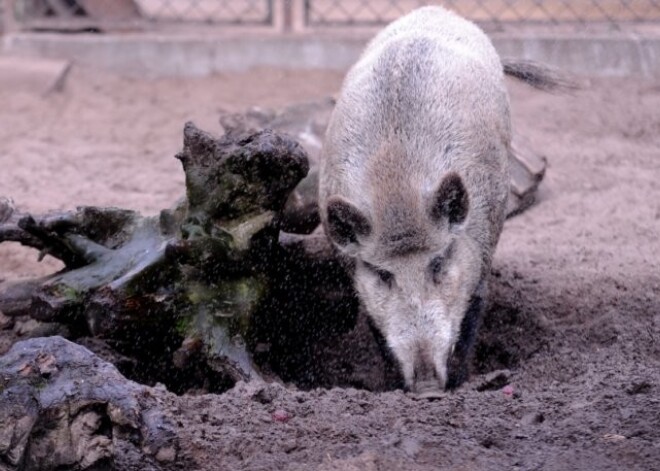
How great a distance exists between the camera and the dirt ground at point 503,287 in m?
3.05

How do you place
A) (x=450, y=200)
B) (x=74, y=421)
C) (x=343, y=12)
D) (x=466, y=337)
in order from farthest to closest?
(x=343, y=12), (x=466, y=337), (x=450, y=200), (x=74, y=421)

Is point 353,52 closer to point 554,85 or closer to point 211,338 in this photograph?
point 554,85

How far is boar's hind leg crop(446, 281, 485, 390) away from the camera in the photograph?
4578 mm

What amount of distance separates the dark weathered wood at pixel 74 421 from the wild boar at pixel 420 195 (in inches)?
54.3

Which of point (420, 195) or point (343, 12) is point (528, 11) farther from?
point (420, 195)

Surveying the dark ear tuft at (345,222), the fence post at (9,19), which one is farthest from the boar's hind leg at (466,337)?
the fence post at (9,19)

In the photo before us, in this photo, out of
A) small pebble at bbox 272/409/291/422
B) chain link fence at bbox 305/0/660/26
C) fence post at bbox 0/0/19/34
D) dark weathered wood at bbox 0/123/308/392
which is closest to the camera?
small pebble at bbox 272/409/291/422

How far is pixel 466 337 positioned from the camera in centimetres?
464

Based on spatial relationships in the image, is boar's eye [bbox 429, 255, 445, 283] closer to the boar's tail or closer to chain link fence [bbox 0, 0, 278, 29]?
the boar's tail

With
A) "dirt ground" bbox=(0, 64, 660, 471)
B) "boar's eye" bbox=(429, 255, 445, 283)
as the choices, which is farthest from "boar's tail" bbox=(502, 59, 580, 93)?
"boar's eye" bbox=(429, 255, 445, 283)

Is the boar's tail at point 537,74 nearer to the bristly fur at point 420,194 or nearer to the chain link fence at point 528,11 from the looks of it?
the bristly fur at point 420,194

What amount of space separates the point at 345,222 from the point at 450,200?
0.44 metres

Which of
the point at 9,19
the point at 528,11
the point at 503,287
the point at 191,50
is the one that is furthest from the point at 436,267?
the point at 9,19

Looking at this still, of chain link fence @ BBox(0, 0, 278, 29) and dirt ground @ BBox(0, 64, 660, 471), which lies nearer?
dirt ground @ BBox(0, 64, 660, 471)
